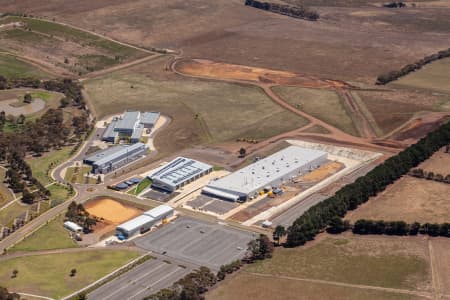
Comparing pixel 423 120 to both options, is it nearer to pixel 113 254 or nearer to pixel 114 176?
pixel 114 176

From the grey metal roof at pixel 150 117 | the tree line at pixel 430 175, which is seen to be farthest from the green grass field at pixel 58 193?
the tree line at pixel 430 175

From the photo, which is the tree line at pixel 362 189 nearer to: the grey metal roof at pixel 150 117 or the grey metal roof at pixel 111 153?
the grey metal roof at pixel 111 153

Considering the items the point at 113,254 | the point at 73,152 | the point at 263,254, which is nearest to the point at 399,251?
the point at 263,254

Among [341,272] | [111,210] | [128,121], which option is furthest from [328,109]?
[341,272]

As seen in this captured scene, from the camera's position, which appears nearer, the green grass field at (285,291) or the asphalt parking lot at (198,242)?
the green grass field at (285,291)

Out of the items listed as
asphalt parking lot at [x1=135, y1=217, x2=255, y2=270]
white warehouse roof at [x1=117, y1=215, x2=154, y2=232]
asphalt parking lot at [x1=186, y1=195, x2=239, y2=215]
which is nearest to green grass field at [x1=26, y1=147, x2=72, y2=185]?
white warehouse roof at [x1=117, y1=215, x2=154, y2=232]

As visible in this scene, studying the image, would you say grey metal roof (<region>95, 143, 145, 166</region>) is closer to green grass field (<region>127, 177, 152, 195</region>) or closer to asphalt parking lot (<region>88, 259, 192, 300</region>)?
green grass field (<region>127, 177, 152, 195</region>)
